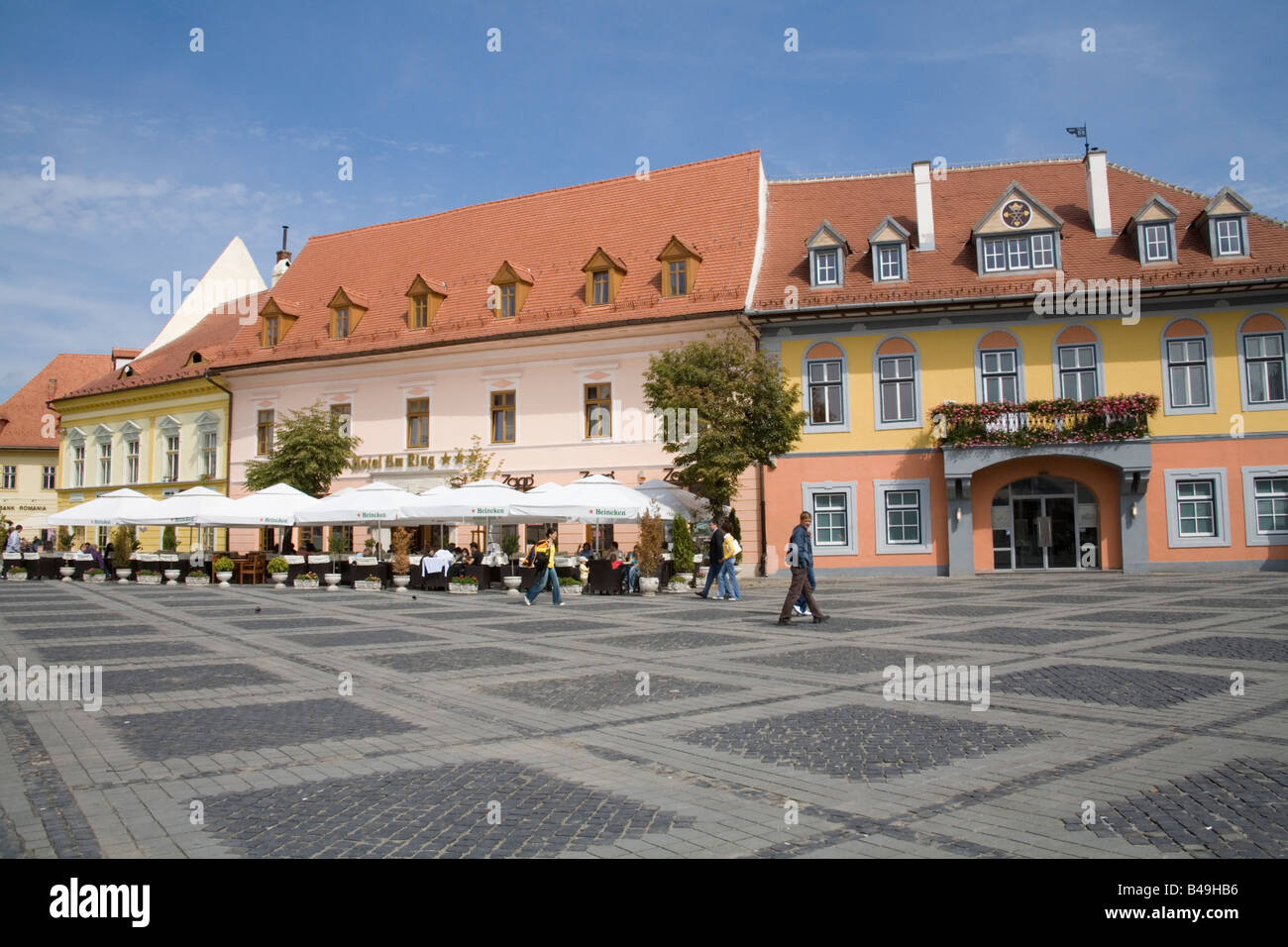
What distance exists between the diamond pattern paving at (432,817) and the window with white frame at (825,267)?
26.0 m

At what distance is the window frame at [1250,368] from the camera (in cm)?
2698

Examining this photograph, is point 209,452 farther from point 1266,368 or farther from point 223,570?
point 1266,368

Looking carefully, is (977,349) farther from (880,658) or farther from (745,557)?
(880,658)

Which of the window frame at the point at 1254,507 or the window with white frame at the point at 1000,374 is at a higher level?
the window with white frame at the point at 1000,374

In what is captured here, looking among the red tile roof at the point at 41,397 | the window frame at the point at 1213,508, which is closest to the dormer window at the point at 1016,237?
the window frame at the point at 1213,508

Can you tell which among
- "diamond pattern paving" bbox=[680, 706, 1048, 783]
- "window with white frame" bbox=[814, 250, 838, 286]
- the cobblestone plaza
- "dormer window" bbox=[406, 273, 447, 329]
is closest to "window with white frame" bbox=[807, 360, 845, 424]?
"window with white frame" bbox=[814, 250, 838, 286]

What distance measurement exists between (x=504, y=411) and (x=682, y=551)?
11.8 meters

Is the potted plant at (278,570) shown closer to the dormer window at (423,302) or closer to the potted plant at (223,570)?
the potted plant at (223,570)

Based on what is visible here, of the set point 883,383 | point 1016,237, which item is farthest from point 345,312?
point 1016,237

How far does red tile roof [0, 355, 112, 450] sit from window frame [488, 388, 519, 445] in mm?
34973

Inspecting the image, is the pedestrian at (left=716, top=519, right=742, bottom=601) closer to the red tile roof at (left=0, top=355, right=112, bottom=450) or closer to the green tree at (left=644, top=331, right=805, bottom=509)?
the green tree at (left=644, top=331, right=805, bottom=509)

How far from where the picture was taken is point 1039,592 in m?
20.7
